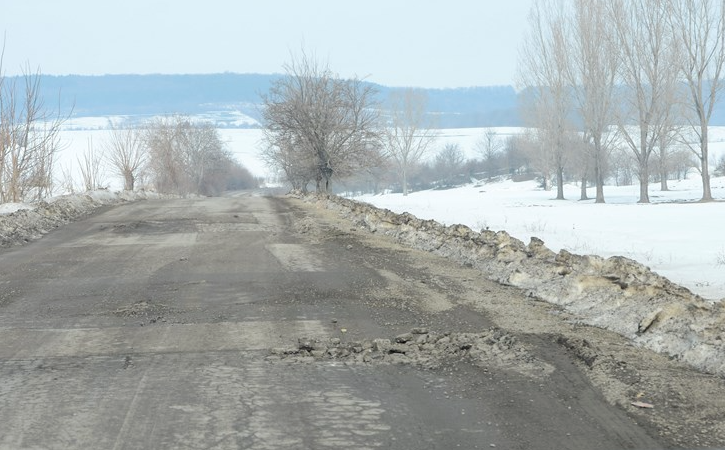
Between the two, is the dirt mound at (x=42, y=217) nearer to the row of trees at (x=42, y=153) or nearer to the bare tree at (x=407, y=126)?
the row of trees at (x=42, y=153)

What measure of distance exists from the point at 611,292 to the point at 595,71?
47337 mm

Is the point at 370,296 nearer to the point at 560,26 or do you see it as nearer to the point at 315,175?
the point at 315,175

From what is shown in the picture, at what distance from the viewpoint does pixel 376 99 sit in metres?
40.5

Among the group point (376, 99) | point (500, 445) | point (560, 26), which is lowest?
point (500, 445)

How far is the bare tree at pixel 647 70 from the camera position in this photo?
45.9 metres

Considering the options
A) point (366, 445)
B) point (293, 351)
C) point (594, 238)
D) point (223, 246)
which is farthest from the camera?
point (594, 238)

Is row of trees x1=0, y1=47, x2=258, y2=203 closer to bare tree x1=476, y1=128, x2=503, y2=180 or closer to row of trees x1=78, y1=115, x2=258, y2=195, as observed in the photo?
row of trees x1=78, y1=115, x2=258, y2=195

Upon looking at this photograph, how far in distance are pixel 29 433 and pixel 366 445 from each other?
1847 mm

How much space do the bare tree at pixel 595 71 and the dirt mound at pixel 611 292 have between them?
41.8 meters

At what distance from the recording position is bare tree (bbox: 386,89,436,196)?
308 feet

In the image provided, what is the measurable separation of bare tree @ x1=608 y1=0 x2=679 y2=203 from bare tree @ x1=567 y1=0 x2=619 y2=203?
1.51 m

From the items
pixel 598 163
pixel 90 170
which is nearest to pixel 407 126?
pixel 598 163

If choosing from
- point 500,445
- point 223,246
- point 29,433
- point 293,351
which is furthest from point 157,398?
point 223,246

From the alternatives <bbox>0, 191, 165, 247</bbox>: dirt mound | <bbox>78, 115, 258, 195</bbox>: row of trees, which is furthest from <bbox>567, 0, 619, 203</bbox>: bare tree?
<bbox>0, 191, 165, 247</bbox>: dirt mound
